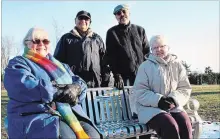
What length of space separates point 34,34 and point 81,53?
1402 mm

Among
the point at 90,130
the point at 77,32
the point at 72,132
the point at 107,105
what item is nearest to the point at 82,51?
the point at 77,32

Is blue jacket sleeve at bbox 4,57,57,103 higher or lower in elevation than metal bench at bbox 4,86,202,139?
higher

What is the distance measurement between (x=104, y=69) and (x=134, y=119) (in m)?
0.89

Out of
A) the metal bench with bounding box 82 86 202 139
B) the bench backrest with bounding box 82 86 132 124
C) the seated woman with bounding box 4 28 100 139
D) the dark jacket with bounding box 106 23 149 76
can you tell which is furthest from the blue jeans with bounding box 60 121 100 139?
the dark jacket with bounding box 106 23 149 76

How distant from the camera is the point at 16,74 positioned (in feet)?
10.8

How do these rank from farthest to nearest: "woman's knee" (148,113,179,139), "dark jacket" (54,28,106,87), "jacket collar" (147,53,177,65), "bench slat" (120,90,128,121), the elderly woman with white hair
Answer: "bench slat" (120,90,128,121), "dark jacket" (54,28,106,87), "jacket collar" (147,53,177,65), the elderly woman with white hair, "woman's knee" (148,113,179,139)

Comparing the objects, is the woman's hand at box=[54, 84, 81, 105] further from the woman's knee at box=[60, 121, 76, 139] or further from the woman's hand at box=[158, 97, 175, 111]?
the woman's hand at box=[158, 97, 175, 111]

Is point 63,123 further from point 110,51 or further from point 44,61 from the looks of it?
point 110,51

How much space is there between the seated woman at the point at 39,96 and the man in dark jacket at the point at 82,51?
1.30m

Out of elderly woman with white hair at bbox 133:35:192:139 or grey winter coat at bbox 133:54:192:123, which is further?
grey winter coat at bbox 133:54:192:123

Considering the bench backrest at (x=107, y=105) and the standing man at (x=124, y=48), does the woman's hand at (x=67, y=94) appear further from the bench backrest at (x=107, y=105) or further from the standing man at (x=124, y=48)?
the standing man at (x=124, y=48)

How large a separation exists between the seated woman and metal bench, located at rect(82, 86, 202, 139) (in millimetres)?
1072

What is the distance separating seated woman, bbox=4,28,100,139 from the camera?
321cm

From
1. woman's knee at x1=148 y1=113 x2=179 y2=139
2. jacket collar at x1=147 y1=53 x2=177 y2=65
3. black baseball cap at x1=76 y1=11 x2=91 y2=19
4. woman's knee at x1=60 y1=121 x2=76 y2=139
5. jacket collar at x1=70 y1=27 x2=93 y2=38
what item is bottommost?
woman's knee at x1=148 y1=113 x2=179 y2=139
